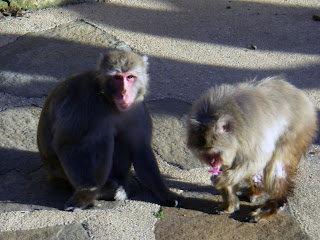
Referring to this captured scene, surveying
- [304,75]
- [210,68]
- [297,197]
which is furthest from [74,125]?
[304,75]

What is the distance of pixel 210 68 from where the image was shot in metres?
6.22

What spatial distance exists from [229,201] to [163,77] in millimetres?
2101

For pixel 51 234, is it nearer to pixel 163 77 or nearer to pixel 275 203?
pixel 275 203

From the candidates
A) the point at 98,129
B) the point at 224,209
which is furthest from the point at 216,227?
the point at 98,129

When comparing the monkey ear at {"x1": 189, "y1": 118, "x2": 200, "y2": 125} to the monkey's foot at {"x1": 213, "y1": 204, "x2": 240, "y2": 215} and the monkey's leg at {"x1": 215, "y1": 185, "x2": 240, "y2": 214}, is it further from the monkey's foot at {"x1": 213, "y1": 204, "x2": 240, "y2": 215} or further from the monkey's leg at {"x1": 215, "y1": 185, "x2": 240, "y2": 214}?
the monkey's foot at {"x1": 213, "y1": 204, "x2": 240, "y2": 215}

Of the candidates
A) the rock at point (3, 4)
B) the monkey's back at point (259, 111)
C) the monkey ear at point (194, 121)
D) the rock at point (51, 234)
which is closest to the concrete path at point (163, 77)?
the rock at point (51, 234)

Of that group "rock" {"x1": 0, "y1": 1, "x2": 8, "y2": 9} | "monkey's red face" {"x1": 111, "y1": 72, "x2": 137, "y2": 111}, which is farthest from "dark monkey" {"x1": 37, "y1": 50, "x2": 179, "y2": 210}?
"rock" {"x1": 0, "y1": 1, "x2": 8, "y2": 9}

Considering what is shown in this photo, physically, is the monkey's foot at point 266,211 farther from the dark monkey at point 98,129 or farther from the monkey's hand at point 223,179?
the dark monkey at point 98,129

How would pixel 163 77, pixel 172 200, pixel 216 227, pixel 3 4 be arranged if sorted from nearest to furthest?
pixel 216 227 → pixel 172 200 → pixel 163 77 → pixel 3 4

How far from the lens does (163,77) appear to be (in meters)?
5.98

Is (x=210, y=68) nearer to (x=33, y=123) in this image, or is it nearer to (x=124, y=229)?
(x=33, y=123)

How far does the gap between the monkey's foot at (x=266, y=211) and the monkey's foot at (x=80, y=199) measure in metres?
1.20

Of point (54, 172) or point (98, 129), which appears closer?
point (98, 129)

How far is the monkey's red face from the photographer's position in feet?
13.7
